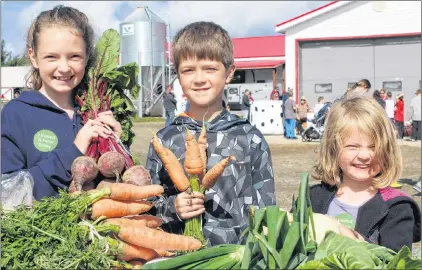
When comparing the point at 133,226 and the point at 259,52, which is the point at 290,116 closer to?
the point at 259,52

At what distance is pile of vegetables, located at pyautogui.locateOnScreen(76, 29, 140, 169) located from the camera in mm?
2644

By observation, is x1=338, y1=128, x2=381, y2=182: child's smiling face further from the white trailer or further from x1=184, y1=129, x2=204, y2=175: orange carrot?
the white trailer

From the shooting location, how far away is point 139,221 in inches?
91.1

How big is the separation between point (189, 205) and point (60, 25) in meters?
1.11

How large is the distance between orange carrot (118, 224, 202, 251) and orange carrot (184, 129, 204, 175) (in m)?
0.30

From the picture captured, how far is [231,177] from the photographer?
8.90 ft

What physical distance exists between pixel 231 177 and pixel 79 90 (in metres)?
0.93

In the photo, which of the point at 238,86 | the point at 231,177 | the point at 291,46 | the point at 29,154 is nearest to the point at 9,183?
the point at 29,154

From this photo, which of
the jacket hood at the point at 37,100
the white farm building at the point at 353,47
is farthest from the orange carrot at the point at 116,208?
the white farm building at the point at 353,47

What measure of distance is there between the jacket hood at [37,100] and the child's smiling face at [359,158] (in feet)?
4.86

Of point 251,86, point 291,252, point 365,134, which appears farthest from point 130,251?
point 251,86

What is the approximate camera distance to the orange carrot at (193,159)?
2434mm

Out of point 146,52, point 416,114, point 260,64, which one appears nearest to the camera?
point 416,114

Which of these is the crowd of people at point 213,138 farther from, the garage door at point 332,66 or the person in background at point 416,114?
the garage door at point 332,66
